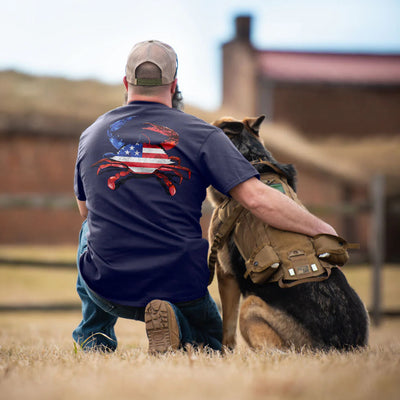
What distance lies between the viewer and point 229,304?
2.69m

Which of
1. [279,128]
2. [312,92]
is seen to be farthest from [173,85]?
[312,92]

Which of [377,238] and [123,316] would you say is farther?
[377,238]

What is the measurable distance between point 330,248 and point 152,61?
1240 mm

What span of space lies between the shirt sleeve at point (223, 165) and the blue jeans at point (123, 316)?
62 cm

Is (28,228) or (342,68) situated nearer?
(28,228)

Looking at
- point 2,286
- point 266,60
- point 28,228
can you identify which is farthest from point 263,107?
point 2,286

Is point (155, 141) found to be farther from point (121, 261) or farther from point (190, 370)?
point (190, 370)

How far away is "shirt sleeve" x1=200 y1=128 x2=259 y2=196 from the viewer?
7.42ft

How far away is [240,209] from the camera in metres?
2.59

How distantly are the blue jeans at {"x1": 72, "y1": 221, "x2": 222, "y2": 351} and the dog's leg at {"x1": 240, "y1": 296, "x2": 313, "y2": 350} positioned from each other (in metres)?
0.23

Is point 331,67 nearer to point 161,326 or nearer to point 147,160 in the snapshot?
point 147,160

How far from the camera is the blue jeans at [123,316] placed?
7.95 ft

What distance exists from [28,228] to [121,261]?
10974 mm

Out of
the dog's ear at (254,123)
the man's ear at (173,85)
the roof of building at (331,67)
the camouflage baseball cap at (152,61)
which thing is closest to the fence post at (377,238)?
the dog's ear at (254,123)
